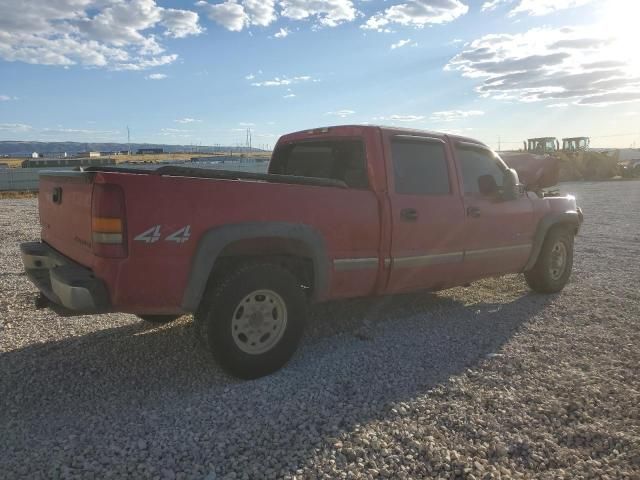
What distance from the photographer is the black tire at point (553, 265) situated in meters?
6.30

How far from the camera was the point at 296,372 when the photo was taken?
3973 millimetres

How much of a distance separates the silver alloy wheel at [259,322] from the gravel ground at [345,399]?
28 centimetres

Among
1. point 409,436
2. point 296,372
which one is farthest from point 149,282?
point 409,436

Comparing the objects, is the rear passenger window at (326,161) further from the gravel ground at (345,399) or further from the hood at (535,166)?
the hood at (535,166)

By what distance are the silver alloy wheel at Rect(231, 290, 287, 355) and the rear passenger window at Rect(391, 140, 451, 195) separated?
158 centimetres

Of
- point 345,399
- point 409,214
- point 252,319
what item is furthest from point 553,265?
point 252,319

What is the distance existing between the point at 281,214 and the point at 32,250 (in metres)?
2.04

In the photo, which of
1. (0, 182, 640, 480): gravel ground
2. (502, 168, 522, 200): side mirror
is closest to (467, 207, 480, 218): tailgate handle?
(502, 168, 522, 200): side mirror

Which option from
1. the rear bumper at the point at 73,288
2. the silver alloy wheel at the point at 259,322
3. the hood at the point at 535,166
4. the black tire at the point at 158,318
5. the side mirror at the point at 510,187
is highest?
the hood at the point at 535,166

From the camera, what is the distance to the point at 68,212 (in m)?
3.72

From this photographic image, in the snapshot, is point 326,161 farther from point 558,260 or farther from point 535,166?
point 535,166

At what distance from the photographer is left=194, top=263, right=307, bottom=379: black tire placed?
11.9 ft

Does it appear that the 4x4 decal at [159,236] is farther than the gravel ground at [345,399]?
Yes

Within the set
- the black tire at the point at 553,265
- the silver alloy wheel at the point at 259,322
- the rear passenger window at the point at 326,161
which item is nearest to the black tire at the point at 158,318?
the silver alloy wheel at the point at 259,322
